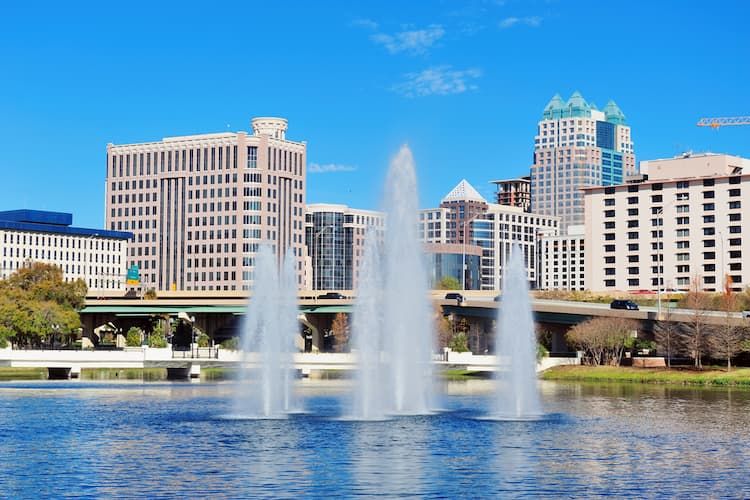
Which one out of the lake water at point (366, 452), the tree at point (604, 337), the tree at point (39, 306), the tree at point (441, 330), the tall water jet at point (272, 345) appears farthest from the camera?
the tree at point (441, 330)

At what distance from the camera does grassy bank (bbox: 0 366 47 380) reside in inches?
4833

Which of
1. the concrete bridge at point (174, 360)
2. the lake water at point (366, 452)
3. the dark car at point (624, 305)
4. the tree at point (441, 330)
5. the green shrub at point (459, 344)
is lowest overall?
the lake water at point (366, 452)

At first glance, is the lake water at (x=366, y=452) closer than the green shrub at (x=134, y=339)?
Yes

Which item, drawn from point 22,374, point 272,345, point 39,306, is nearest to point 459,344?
point 22,374

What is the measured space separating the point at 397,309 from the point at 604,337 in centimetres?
6957

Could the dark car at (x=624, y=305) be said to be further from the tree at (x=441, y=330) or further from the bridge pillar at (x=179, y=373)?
the bridge pillar at (x=179, y=373)

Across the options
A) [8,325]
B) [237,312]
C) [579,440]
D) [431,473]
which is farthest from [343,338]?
[431,473]

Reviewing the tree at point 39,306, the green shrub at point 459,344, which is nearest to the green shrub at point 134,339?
the tree at point 39,306

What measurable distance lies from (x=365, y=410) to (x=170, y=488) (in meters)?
28.0

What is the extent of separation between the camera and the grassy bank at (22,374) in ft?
403

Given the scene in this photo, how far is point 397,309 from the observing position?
7088 cm

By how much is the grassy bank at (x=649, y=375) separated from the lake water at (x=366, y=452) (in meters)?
30.1

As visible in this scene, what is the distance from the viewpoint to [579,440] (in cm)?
5859

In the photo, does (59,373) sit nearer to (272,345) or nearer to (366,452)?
(272,345)
